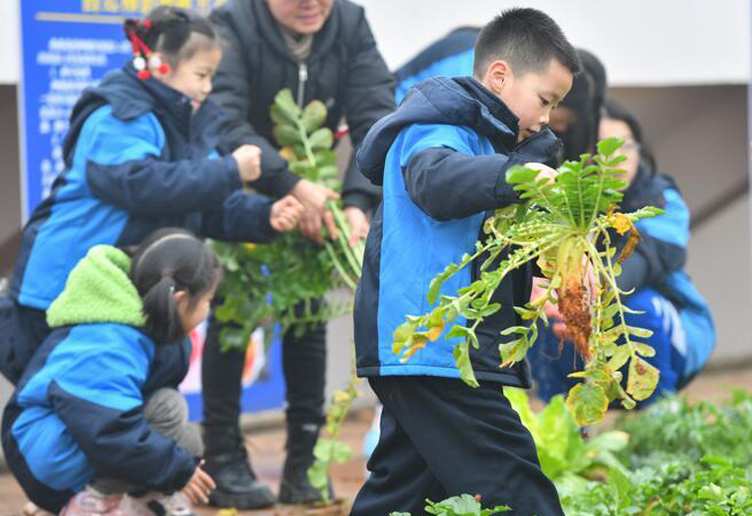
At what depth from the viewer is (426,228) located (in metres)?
3.50

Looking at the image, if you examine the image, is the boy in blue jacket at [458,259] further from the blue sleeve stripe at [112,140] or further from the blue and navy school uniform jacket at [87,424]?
the blue sleeve stripe at [112,140]

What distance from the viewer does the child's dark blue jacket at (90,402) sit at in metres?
4.27

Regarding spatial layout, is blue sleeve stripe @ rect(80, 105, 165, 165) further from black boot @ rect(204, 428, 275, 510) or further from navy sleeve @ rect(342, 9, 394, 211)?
black boot @ rect(204, 428, 275, 510)

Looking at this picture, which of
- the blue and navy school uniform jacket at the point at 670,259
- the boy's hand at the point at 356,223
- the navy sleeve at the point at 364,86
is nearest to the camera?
the boy's hand at the point at 356,223

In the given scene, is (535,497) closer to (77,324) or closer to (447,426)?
(447,426)

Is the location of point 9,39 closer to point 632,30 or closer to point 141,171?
point 141,171

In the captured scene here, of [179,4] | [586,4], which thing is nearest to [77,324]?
[179,4]

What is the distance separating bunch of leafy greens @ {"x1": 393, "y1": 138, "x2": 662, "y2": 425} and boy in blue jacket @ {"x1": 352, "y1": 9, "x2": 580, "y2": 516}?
0.57 ft

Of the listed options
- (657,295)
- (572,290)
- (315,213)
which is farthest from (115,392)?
(657,295)

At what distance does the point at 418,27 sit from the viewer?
6.79 meters

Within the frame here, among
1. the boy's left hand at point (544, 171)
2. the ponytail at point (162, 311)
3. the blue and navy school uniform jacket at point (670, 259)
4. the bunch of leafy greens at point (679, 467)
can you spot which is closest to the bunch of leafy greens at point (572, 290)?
the boy's left hand at point (544, 171)

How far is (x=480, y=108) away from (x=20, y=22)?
275 cm

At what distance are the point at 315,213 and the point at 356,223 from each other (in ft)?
0.48

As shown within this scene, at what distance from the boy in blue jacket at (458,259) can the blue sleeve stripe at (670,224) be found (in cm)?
254
